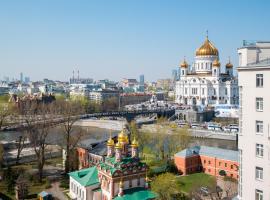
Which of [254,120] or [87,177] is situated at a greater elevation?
[254,120]

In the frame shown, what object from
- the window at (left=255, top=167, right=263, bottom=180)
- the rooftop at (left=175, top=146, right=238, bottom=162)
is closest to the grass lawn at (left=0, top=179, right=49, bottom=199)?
the rooftop at (left=175, top=146, right=238, bottom=162)

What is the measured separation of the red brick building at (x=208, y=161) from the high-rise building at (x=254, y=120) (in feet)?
55.2

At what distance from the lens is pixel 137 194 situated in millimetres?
17766

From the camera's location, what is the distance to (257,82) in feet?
29.0

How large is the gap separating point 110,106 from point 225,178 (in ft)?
187

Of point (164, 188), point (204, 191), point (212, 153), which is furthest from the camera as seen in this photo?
point (212, 153)

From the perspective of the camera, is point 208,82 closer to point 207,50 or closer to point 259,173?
point 207,50

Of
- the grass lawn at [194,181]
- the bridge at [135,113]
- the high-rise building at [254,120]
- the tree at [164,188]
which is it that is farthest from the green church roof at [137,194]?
the bridge at [135,113]

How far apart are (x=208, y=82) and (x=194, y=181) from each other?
4447 centimetres

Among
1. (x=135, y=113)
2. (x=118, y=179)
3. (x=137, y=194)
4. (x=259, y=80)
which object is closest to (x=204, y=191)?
(x=137, y=194)

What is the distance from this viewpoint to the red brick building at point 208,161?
2584 cm

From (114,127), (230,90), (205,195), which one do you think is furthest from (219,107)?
(205,195)

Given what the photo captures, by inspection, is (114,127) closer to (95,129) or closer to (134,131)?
(95,129)

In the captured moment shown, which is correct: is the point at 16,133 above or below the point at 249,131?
below
